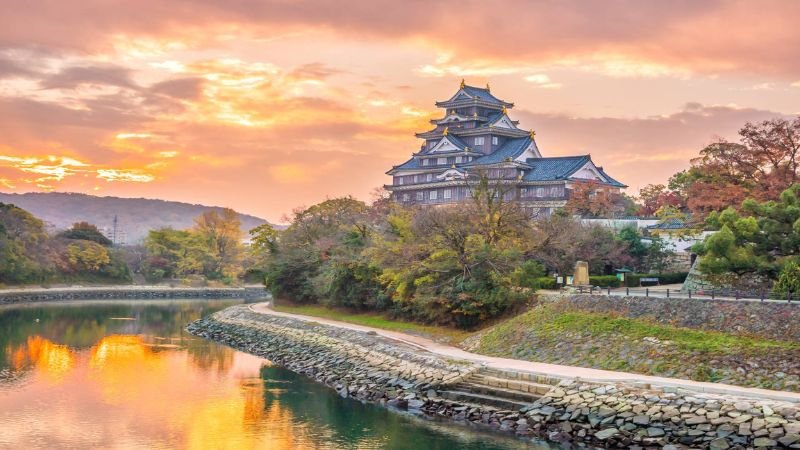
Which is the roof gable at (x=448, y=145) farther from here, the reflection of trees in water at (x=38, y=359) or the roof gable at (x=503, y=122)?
the reflection of trees in water at (x=38, y=359)

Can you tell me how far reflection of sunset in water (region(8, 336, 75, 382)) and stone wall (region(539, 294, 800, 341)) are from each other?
22114 mm

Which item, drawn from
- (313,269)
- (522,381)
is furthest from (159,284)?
(522,381)

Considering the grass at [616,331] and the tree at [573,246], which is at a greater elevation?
the tree at [573,246]

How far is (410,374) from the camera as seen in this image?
105 feet

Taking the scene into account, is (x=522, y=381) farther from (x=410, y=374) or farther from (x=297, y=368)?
(x=297, y=368)

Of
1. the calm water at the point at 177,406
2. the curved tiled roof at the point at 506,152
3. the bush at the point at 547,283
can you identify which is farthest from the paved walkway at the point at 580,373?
the curved tiled roof at the point at 506,152

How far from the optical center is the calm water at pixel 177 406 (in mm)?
25406

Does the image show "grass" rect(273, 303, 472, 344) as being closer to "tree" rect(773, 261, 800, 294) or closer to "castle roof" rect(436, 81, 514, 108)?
"tree" rect(773, 261, 800, 294)

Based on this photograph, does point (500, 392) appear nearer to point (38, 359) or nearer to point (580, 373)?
point (580, 373)

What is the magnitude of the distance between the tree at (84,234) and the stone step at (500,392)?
3248 inches

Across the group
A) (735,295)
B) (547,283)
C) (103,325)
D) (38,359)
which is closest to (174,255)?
(103,325)

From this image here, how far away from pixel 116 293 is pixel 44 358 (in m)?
53.3

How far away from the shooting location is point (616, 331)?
1214 inches

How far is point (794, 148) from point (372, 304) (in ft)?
73.5
